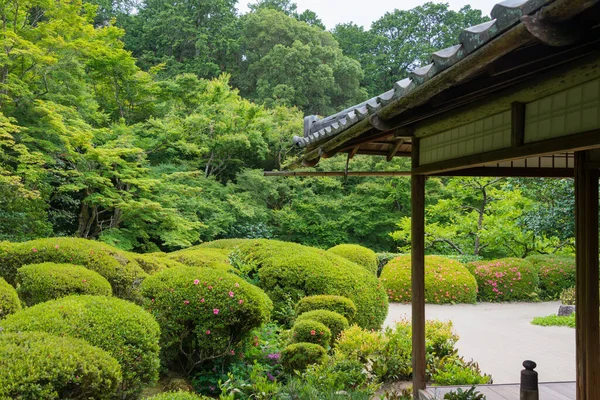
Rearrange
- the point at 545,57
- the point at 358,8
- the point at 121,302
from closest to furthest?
the point at 545,57, the point at 121,302, the point at 358,8

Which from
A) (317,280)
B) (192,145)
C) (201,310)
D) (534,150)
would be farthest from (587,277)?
(192,145)

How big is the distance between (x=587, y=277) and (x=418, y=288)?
1530mm

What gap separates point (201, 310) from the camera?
4.25m

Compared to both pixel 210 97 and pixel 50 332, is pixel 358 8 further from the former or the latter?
pixel 50 332

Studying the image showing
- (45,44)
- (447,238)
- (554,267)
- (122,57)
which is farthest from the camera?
(447,238)

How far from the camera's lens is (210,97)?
13.9 m

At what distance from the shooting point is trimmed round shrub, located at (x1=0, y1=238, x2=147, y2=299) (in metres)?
5.31

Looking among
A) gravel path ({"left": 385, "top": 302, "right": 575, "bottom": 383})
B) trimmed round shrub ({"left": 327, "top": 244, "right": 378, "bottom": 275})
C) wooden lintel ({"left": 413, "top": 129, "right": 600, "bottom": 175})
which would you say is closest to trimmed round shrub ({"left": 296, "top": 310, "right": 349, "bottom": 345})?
gravel path ({"left": 385, "top": 302, "right": 575, "bottom": 383})

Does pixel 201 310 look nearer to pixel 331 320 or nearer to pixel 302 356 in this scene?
pixel 302 356

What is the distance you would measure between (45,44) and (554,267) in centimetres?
1251

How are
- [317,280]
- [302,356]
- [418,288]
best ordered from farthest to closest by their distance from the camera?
[317,280]
[302,356]
[418,288]

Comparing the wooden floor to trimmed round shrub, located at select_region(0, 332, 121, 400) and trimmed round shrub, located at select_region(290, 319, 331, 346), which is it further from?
trimmed round shrub, located at select_region(0, 332, 121, 400)

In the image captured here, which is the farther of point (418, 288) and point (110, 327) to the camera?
point (418, 288)

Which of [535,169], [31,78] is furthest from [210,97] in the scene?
[535,169]
